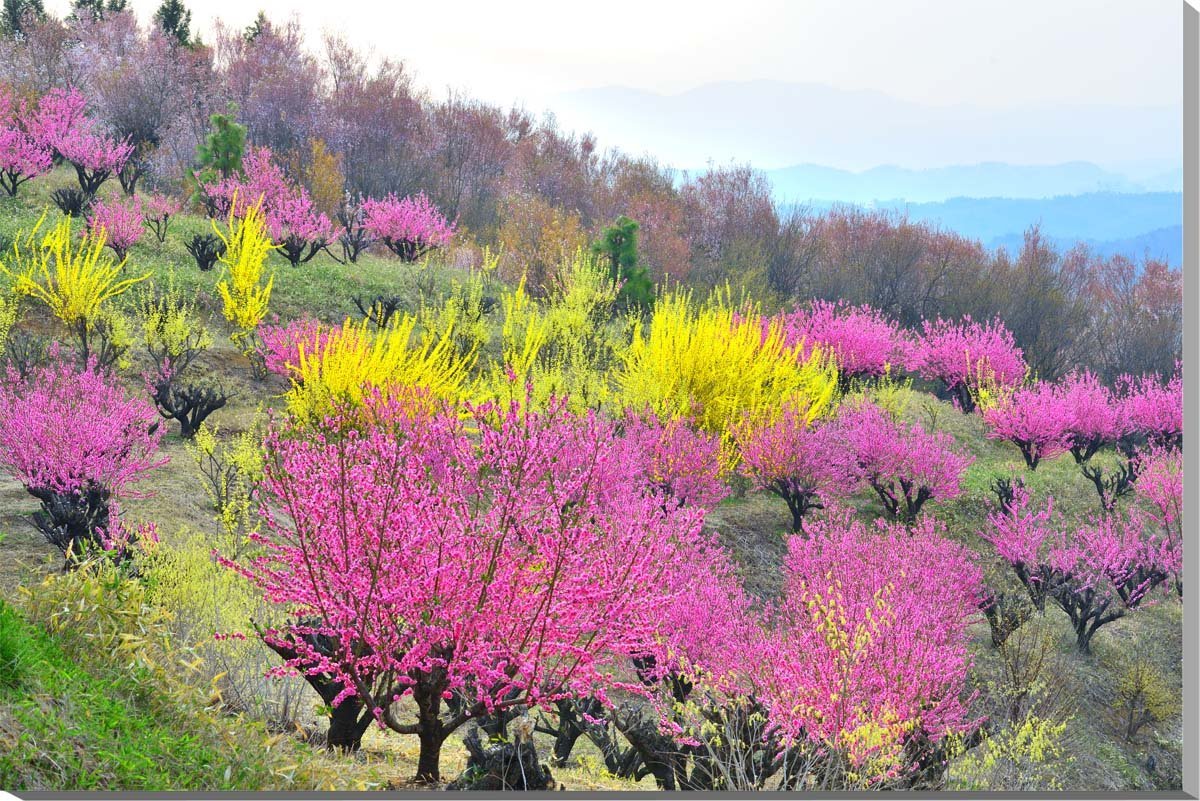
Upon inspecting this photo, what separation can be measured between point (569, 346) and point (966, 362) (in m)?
7.00

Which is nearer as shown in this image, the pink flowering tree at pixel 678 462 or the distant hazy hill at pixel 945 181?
the distant hazy hill at pixel 945 181

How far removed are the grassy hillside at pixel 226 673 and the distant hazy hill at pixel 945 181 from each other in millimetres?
3686

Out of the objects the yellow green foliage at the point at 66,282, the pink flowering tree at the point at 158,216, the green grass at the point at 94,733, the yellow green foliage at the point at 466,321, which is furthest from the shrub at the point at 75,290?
the green grass at the point at 94,733

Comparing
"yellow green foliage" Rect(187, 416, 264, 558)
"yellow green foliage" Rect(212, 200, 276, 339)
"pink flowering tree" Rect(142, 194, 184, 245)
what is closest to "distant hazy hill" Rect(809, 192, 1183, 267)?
"yellow green foliage" Rect(187, 416, 264, 558)

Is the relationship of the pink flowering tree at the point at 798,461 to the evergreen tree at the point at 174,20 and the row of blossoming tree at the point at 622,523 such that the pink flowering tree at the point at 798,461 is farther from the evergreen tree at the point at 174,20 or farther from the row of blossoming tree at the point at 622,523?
the evergreen tree at the point at 174,20

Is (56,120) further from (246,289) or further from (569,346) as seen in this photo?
(569,346)

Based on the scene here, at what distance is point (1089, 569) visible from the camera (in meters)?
9.34

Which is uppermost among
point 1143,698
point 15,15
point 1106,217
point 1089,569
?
point 15,15

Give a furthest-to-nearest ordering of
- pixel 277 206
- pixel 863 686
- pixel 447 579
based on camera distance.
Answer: pixel 277 206 → pixel 863 686 → pixel 447 579

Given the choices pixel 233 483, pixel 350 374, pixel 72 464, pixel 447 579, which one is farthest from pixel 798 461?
pixel 447 579

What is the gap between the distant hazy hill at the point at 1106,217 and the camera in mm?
6645

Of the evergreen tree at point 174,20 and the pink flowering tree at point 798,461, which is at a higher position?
the evergreen tree at point 174,20

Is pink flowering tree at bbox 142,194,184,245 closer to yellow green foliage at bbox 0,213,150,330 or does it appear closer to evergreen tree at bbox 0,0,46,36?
yellow green foliage at bbox 0,213,150,330

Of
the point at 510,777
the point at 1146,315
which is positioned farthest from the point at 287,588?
the point at 1146,315
